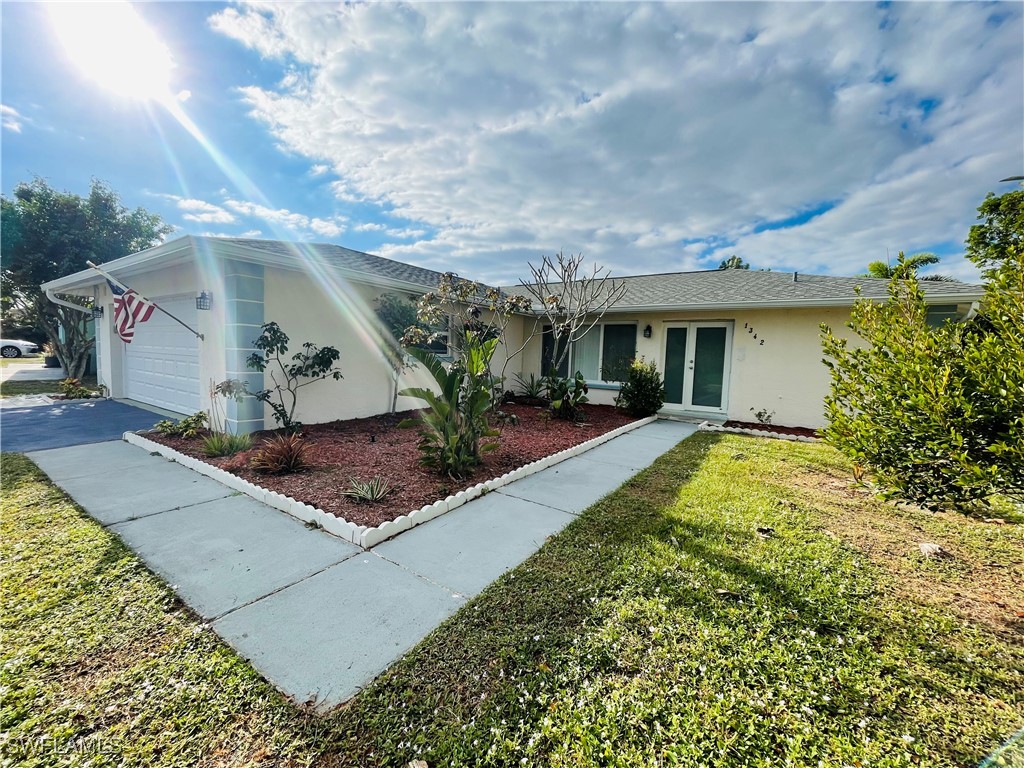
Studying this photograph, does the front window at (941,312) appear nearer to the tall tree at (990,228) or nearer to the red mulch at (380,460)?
the red mulch at (380,460)

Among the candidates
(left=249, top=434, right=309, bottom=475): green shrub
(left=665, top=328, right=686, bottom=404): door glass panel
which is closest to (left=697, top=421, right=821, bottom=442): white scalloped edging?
(left=665, top=328, right=686, bottom=404): door glass panel

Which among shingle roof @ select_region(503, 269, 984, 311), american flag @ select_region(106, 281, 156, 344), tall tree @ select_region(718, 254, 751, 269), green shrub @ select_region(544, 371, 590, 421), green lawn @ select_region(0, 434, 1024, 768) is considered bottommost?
green lawn @ select_region(0, 434, 1024, 768)

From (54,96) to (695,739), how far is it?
13.7 metres

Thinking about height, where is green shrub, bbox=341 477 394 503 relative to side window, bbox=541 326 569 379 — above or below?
below

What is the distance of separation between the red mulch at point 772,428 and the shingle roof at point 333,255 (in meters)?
7.54

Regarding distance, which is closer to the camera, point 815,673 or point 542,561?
point 815,673

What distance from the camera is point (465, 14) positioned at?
18.9 feet

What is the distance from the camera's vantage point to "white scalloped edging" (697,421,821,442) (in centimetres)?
791

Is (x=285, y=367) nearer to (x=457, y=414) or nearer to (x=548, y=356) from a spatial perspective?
(x=457, y=414)

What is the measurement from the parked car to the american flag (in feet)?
78.9

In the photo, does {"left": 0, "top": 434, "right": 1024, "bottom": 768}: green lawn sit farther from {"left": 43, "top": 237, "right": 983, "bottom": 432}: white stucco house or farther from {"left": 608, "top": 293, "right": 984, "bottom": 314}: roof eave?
{"left": 608, "top": 293, "right": 984, "bottom": 314}: roof eave

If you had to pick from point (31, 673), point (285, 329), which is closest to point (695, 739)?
point (31, 673)

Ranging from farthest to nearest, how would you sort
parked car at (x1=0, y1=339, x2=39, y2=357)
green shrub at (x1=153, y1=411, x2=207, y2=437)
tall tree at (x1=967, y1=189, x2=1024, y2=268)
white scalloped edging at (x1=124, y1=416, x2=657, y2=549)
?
parked car at (x1=0, y1=339, x2=39, y2=357) < tall tree at (x1=967, y1=189, x2=1024, y2=268) < green shrub at (x1=153, y1=411, x2=207, y2=437) < white scalloped edging at (x1=124, y1=416, x2=657, y2=549)

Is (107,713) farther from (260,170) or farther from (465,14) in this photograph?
(260,170)
